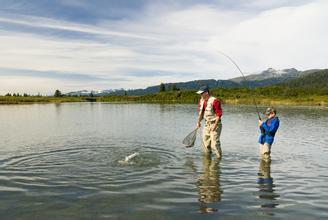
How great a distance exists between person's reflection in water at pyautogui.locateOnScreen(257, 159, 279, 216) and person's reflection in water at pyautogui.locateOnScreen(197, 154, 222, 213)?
3.88ft

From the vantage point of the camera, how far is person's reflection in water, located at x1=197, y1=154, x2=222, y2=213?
8.80 m

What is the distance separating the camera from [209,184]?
35.0 feet

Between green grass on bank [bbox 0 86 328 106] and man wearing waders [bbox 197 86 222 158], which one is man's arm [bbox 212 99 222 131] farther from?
green grass on bank [bbox 0 86 328 106]

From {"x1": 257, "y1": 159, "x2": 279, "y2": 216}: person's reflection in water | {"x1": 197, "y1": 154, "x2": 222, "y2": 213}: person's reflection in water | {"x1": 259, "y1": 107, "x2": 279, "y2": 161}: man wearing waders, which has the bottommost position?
{"x1": 257, "y1": 159, "x2": 279, "y2": 216}: person's reflection in water

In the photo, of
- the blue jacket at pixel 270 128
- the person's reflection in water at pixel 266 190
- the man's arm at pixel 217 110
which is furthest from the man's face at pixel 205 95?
the person's reflection in water at pixel 266 190

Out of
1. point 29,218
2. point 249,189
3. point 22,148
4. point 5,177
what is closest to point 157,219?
point 29,218

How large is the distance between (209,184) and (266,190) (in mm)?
1715

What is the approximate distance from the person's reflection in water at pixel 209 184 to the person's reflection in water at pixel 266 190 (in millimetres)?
1182

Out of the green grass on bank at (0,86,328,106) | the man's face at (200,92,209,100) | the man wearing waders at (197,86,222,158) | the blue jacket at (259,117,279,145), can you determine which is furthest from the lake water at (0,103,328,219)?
the green grass on bank at (0,86,328,106)

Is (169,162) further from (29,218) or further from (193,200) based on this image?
(29,218)

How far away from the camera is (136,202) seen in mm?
8852

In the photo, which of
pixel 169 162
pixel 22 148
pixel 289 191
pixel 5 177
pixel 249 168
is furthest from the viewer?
pixel 22 148

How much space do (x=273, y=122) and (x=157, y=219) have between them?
7733 millimetres

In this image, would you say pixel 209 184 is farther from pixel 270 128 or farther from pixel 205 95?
pixel 205 95
